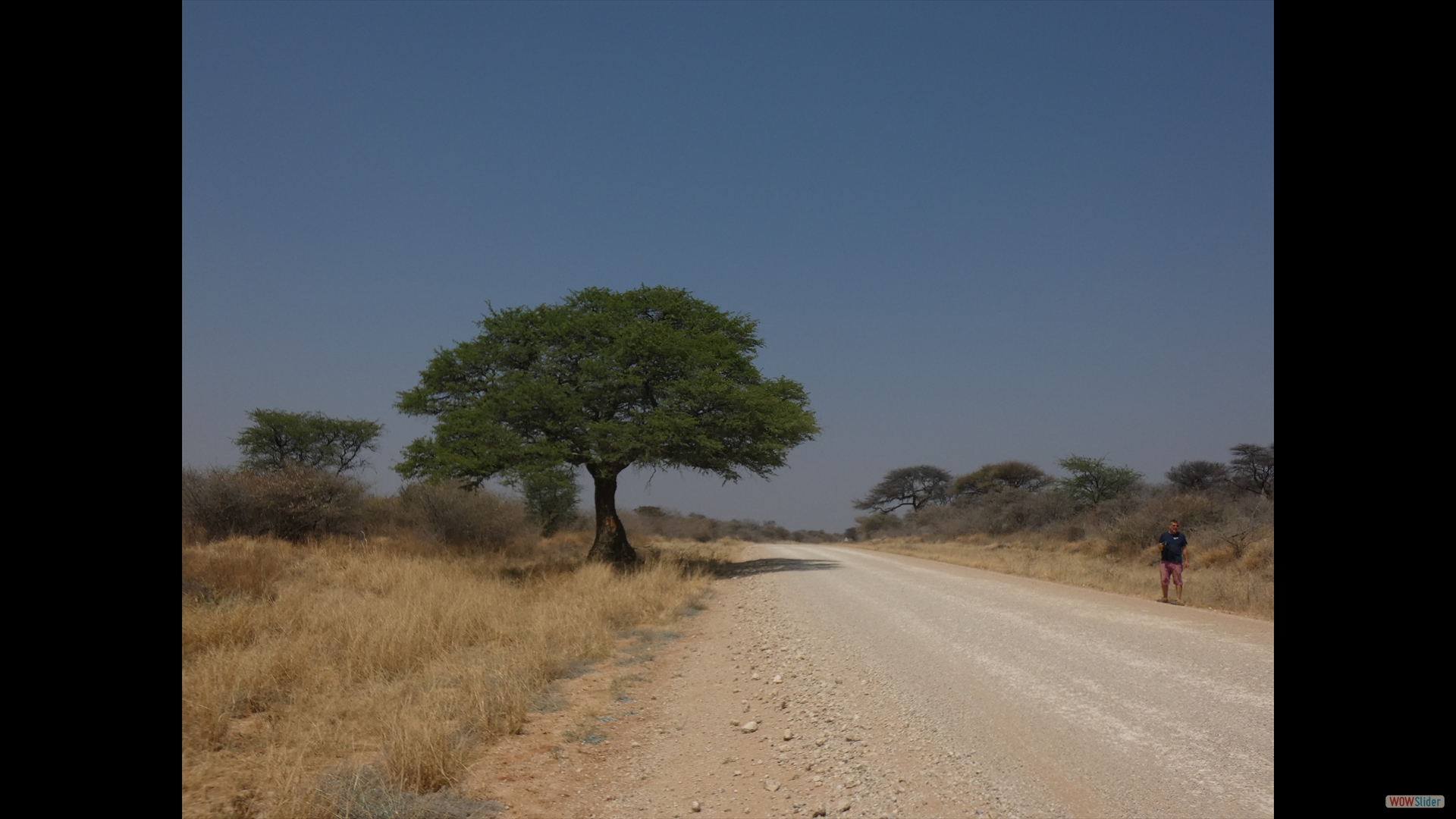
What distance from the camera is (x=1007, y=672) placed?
22.6ft

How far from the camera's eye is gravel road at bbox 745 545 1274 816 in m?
3.98

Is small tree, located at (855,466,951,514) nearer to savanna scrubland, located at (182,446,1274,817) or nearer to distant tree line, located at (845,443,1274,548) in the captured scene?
distant tree line, located at (845,443,1274,548)

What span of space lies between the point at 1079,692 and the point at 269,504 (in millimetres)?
20139

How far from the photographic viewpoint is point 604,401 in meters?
19.5

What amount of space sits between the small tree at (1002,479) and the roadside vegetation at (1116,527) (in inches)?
3.7

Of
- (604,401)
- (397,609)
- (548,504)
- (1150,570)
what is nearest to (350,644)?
(397,609)

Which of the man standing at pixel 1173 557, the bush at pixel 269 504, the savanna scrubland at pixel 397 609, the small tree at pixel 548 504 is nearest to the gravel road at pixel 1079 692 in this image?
the man standing at pixel 1173 557

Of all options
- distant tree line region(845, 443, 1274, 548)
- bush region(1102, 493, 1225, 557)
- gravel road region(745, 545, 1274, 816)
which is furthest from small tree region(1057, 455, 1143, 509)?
gravel road region(745, 545, 1274, 816)

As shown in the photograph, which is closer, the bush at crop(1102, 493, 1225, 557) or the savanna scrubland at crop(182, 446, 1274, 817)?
the savanna scrubland at crop(182, 446, 1274, 817)

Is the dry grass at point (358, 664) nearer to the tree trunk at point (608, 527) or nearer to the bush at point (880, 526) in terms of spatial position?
the tree trunk at point (608, 527)

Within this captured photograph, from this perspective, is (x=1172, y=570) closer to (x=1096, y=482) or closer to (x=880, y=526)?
(x=1096, y=482)

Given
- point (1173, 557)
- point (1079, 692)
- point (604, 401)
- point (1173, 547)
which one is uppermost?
point (604, 401)

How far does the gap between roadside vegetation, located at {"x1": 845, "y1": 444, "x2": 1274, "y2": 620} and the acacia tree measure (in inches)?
345

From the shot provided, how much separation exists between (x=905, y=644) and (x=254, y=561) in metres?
11.9
